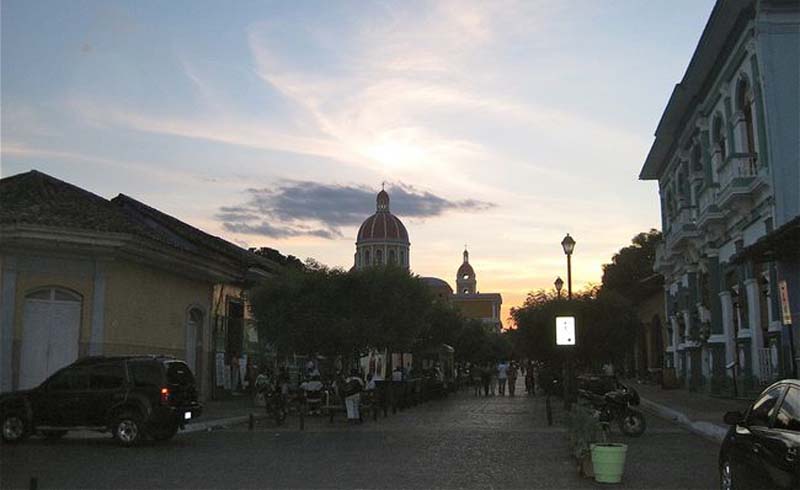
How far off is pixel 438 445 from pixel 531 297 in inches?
1015

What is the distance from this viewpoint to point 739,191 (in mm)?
22656

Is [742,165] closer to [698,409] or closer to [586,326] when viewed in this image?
[698,409]

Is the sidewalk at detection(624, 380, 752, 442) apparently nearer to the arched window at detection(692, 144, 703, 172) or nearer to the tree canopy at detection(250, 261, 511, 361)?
the arched window at detection(692, 144, 703, 172)

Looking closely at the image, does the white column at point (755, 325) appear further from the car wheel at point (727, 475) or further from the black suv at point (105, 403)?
the black suv at point (105, 403)

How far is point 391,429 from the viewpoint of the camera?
66.0 ft

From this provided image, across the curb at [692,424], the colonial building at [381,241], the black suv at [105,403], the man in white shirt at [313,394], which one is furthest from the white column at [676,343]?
the colonial building at [381,241]

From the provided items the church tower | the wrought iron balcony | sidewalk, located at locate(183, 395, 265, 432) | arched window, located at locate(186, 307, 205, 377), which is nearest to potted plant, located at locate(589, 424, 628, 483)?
sidewalk, located at locate(183, 395, 265, 432)

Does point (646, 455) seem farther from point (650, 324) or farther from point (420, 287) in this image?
point (650, 324)

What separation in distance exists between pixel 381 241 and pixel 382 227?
2514mm

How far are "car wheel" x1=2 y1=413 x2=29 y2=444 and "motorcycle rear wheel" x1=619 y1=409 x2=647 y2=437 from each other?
12.3 m

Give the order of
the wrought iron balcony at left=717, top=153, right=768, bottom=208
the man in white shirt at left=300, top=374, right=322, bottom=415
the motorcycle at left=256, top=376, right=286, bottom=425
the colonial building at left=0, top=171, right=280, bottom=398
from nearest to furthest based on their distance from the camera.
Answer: the colonial building at left=0, top=171, right=280, bottom=398
the motorcycle at left=256, top=376, right=286, bottom=425
the wrought iron balcony at left=717, top=153, right=768, bottom=208
the man in white shirt at left=300, top=374, right=322, bottom=415

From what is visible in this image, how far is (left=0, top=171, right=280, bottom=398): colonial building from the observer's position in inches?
844

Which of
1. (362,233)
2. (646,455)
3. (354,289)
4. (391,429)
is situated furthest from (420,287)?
(362,233)

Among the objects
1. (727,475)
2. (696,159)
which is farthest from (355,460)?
(696,159)
